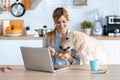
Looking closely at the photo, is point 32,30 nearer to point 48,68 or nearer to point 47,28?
point 47,28

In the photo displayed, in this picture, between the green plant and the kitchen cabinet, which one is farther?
the green plant

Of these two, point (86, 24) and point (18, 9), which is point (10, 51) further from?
point (86, 24)

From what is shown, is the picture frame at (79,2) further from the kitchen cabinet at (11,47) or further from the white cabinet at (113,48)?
the kitchen cabinet at (11,47)

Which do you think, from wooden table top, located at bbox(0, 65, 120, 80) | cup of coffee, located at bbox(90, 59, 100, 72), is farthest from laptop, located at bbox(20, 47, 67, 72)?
cup of coffee, located at bbox(90, 59, 100, 72)

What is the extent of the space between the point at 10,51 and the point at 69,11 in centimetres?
121

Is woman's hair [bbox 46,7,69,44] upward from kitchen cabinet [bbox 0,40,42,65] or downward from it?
upward

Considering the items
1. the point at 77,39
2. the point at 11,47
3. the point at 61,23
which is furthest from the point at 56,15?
the point at 11,47

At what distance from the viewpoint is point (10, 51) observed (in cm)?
439

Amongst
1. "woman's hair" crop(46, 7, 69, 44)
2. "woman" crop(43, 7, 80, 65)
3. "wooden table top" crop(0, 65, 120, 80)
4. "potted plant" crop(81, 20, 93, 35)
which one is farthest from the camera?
"potted plant" crop(81, 20, 93, 35)

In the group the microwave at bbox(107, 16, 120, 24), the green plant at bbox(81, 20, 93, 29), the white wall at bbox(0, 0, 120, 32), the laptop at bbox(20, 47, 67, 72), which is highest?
the white wall at bbox(0, 0, 120, 32)

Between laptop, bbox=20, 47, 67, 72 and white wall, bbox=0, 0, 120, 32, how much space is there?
2.45 metres

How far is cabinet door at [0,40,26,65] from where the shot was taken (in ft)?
14.4

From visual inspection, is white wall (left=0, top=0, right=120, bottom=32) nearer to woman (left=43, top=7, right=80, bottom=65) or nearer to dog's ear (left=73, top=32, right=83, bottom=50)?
woman (left=43, top=7, right=80, bottom=65)

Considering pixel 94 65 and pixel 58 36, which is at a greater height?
pixel 58 36
